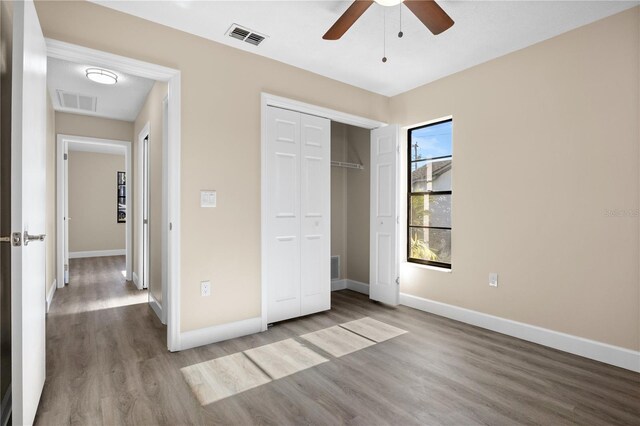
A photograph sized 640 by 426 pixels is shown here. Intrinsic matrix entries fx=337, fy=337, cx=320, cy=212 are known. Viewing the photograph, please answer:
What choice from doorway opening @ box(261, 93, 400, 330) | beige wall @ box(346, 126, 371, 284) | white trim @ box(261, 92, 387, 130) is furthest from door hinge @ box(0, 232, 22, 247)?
beige wall @ box(346, 126, 371, 284)

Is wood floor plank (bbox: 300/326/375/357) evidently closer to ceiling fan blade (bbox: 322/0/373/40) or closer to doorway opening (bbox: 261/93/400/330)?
doorway opening (bbox: 261/93/400/330)

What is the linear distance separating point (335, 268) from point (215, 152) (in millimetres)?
2653

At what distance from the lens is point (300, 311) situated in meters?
3.71

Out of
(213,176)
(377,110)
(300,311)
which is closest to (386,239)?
(300,311)

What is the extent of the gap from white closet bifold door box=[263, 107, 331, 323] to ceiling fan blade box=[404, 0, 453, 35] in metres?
1.75

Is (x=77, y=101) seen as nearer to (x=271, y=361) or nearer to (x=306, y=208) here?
(x=306, y=208)

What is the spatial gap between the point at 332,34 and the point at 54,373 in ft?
10.2

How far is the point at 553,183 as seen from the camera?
294cm

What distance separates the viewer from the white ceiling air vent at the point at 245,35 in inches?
111

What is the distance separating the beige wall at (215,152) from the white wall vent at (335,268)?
1.83 m

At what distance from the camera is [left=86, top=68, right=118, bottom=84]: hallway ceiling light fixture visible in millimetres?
3609

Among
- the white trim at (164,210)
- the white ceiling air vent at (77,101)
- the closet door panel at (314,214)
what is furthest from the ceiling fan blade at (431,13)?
the white ceiling air vent at (77,101)

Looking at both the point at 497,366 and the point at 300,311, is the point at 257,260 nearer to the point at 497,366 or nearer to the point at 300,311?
the point at 300,311

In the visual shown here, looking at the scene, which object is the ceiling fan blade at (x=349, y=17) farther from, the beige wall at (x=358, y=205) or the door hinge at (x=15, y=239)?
the beige wall at (x=358, y=205)
